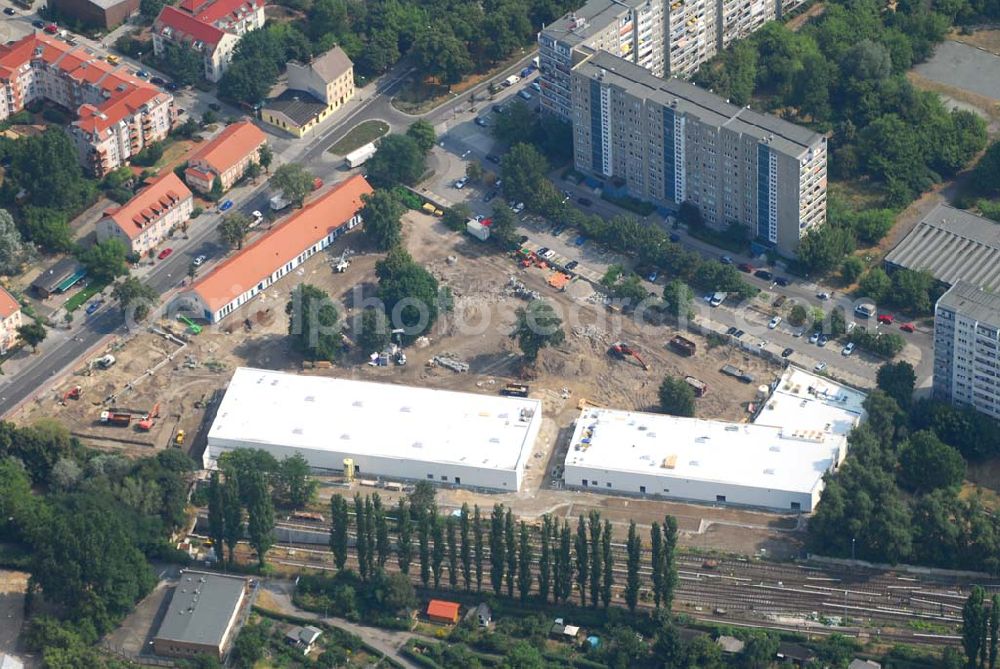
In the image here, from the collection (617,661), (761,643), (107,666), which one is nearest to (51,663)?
(107,666)

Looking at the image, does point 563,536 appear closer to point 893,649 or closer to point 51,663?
point 893,649

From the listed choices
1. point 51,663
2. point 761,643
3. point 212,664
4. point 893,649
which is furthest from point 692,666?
point 51,663

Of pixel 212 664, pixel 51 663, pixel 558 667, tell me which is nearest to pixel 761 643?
pixel 558 667

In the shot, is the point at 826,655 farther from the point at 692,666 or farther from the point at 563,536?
the point at 563,536

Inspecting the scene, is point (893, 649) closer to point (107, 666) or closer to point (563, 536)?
point (563, 536)

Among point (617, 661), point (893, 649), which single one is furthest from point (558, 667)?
point (893, 649)
